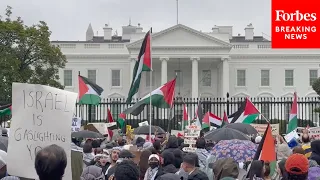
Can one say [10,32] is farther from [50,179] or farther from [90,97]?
[50,179]

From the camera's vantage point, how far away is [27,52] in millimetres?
37688

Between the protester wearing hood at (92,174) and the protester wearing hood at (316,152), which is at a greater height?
the protester wearing hood at (316,152)

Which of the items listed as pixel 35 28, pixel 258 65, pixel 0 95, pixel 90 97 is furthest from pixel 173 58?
pixel 90 97

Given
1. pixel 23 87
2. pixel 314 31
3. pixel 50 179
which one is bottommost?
pixel 50 179

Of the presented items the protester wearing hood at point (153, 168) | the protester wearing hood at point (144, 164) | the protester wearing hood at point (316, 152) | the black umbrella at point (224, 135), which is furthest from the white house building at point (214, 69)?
the protester wearing hood at point (153, 168)

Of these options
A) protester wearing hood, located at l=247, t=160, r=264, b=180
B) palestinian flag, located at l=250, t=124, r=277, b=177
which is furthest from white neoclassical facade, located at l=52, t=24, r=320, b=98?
protester wearing hood, located at l=247, t=160, r=264, b=180

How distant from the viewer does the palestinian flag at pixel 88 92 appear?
834 inches

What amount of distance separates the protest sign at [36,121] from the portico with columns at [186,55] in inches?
2025

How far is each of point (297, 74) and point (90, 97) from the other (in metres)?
42.4

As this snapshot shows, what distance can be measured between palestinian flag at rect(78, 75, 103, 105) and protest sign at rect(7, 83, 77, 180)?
15.6m

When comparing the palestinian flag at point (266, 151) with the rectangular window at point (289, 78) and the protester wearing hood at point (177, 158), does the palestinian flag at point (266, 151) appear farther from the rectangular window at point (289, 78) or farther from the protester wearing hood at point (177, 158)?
the rectangular window at point (289, 78)

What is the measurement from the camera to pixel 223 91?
58344mm

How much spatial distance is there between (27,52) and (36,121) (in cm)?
3309

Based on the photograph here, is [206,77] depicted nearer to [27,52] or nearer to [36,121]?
[27,52]
